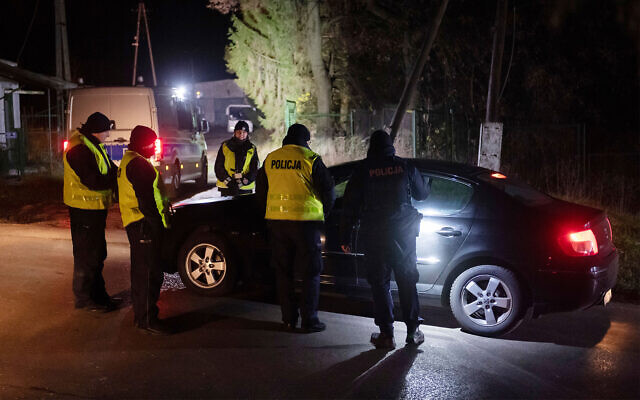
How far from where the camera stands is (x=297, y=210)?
602 cm

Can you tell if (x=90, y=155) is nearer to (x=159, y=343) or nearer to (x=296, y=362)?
(x=159, y=343)

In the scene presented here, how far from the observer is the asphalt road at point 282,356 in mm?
4914

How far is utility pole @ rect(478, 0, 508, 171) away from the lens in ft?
41.8

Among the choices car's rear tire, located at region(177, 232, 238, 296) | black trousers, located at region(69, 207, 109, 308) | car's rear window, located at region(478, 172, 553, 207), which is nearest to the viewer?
car's rear window, located at region(478, 172, 553, 207)

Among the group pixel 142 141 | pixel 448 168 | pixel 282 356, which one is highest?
pixel 142 141

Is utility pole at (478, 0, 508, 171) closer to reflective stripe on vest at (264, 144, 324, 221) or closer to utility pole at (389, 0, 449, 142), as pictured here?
utility pole at (389, 0, 449, 142)

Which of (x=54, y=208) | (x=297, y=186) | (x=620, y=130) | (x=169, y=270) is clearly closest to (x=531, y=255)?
(x=297, y=186)

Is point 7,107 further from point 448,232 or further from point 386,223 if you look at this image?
point 386,223

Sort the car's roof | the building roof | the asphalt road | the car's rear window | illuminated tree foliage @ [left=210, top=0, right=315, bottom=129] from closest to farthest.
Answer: the asphalt road → the car's rear window → the car's roof → the building roof → illuminated tree foliage @ [left=210, top=0, right=315, bottom=129]

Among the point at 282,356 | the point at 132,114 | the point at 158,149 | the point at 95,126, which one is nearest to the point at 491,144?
the point at 158,149

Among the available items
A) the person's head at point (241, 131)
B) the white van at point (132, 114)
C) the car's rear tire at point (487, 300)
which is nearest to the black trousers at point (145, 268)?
the car's rear tire at point (487, 300)

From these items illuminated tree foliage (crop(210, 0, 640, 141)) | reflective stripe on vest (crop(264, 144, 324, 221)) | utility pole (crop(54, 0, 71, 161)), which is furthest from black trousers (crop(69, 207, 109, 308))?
utility pole (crop(54, 0, 71, 161))

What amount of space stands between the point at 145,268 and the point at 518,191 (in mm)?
3237

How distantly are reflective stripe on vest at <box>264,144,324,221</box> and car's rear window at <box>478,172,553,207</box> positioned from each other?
59.9 inches
